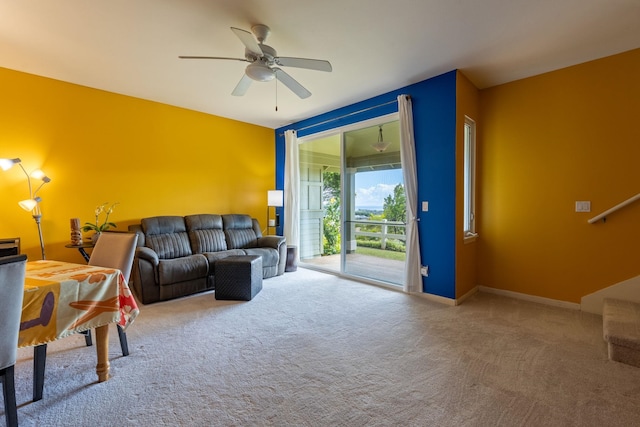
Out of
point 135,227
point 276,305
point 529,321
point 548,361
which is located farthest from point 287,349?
point 135,227

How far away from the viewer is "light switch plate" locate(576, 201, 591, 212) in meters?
3.20

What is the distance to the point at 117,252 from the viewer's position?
2334 mm

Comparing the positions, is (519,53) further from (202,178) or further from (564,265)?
(202,178)

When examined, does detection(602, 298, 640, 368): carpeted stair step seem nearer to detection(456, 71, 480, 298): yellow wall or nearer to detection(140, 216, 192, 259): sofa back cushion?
detection(456, 71, 480, 298): yellow wall

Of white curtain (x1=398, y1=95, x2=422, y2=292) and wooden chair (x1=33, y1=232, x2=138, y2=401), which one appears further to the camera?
white curtain (x1=398, y1=95, x2=422, y2=292)

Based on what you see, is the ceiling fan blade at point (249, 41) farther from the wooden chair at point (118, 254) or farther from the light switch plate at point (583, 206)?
the light switch plate at point (583, 206)

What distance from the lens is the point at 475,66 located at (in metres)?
3.30

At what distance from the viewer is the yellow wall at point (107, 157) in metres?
3.49

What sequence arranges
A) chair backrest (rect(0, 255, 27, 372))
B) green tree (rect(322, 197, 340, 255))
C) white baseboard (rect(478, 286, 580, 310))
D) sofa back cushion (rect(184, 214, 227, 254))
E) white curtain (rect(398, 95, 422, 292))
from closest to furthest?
chair backrest (rect(0, 255, 27, 372))
white baseboard (rect(478, 286, 580, 310))
white curtain (rect(398, 95, 422, 292))
sofa back cushion (rect(184, 214, 227, 254))
green tree (rect(322, 197, 340, 255))

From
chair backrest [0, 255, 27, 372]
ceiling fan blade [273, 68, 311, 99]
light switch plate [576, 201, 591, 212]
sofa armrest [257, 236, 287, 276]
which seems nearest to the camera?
chair backrest [0, 255, 27, 372]

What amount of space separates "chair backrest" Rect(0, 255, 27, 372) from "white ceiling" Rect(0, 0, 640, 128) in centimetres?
211

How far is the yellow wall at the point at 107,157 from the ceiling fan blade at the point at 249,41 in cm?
284

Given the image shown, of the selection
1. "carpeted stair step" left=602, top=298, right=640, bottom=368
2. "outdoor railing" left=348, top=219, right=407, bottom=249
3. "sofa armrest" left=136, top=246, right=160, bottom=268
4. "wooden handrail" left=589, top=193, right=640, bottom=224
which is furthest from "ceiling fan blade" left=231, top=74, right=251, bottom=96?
"wooden handrail" left=589, top=193, right=640, bottom=224

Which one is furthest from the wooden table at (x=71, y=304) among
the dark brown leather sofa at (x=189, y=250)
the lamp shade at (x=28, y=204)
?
the lamp shade at (x=28, y=204)
